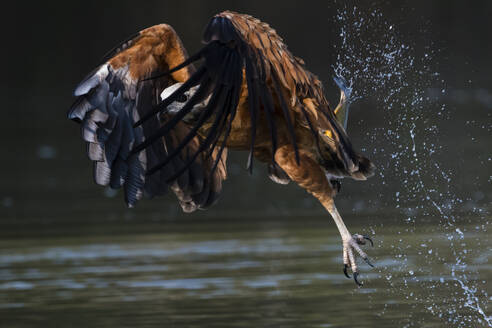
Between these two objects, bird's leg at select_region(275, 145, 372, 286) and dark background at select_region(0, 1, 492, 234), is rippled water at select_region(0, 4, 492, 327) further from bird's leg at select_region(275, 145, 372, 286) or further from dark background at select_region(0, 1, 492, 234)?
bird's leg at select_region(275, 145, 372, 286)

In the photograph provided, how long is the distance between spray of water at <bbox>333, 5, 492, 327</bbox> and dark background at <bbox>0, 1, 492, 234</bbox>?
0.22 meters

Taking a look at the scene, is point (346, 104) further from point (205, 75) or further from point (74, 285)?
point (74, 285)

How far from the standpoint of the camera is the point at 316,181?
8.71 meters

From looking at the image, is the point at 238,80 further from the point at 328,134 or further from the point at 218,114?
the point at 328,134

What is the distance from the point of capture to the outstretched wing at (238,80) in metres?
7.48

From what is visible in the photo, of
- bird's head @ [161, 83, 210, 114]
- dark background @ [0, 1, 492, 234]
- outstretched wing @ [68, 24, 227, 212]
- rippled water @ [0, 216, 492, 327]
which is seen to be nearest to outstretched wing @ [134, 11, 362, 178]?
bird's head @ [161, 83, 210, 114]

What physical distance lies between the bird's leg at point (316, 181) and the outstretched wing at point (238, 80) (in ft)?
1.30

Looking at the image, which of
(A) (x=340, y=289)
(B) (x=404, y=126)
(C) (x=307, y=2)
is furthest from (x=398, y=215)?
(C) (x=307, y=2)

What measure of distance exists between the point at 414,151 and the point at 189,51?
1073 centimetres

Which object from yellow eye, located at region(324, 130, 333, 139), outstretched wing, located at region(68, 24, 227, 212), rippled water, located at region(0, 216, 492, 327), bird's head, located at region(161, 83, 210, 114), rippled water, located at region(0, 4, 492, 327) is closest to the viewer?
bird's head, located at region(161, 83, 210, 114)

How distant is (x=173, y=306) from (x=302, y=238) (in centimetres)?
302

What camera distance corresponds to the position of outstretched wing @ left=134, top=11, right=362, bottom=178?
24.6ft

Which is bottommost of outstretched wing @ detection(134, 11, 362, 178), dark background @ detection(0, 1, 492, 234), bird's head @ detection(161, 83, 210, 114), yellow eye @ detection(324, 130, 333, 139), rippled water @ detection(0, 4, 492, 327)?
dark background @ detection(0, 1, 492, 234)

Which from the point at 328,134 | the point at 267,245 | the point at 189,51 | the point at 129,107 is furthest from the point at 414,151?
the point at 189,51
